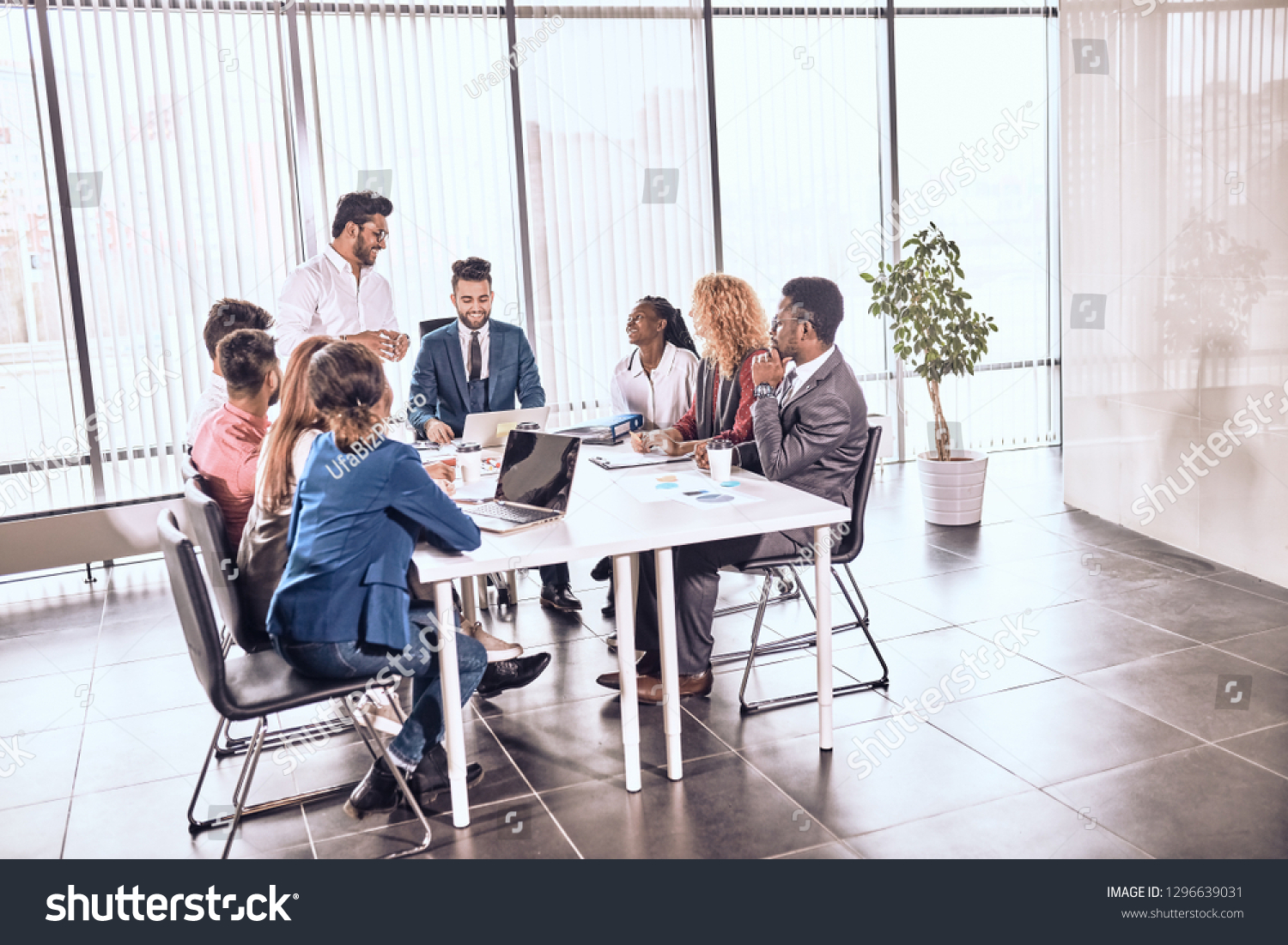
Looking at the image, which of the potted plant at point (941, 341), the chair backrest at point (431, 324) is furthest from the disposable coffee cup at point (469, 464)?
the potted plant at point (941, 341)

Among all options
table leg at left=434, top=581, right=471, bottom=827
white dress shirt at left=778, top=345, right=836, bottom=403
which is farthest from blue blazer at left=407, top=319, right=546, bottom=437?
table leg at left=434, top=581, right=471, bottom=827

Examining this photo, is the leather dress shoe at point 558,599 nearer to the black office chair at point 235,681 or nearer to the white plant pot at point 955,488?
the black office chair at point 235,681

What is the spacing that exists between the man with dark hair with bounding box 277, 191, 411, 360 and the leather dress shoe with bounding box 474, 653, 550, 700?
1.51 m

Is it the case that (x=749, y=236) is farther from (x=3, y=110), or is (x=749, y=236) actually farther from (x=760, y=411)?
(x=3, y=110)

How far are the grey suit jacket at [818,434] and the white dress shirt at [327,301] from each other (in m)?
2.04

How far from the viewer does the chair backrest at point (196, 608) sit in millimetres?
2545

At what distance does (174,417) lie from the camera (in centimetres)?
581

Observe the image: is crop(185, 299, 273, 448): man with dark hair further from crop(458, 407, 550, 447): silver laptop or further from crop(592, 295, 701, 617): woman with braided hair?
crop(592, 295, 701, 617): woman with braided hair

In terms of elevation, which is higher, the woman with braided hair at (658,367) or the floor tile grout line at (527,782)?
the woman with braided hair at (658,367)

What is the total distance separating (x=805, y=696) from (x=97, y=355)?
13.0 ft

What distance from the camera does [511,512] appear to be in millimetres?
3227

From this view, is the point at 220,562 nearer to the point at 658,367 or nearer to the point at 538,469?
the point at 538,469

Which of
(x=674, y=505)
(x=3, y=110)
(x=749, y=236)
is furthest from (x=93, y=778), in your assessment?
(x=749, y=236)

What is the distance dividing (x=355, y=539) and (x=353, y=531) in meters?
0.02
